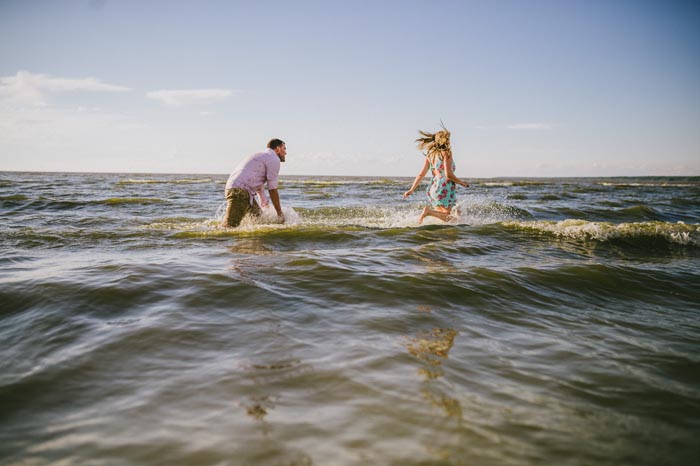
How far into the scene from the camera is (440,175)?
961 cm

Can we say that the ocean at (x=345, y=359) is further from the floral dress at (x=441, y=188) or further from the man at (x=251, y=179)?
the floral dress at (x=441, y=188)

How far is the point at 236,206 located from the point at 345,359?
6499mm

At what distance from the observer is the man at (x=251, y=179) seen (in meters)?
8.32

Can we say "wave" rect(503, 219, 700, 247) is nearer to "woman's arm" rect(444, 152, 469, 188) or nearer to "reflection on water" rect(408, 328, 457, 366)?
"woman's arm" rect(444, 152, 469, 188)

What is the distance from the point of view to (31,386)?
92.1 inches

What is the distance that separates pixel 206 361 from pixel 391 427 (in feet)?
4.49

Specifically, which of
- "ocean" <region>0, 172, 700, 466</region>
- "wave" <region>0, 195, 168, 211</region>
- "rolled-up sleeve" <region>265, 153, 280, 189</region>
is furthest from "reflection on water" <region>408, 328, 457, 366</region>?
"wave" <region>0, 195, 168, 211</region>

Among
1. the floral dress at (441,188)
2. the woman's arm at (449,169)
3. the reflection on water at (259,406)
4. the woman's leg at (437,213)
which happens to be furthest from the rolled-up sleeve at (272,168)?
the reflection on water at (259,406)

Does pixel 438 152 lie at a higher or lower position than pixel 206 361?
higher

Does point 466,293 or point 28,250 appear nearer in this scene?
point 466,293

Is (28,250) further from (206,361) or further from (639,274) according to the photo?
(639,274)

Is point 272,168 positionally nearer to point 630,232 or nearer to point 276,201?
point 276,201

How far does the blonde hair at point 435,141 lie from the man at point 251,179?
3.56 m

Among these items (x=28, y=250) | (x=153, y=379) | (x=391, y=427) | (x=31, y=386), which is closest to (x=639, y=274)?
(x=391, y=427)
